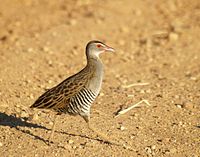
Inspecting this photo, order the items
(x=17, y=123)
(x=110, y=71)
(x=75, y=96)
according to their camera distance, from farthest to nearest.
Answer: (x=110, y=71), (x=17, y=123), (x=75, y=96)

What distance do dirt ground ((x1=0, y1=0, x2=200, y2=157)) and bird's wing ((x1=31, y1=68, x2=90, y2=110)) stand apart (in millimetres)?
521

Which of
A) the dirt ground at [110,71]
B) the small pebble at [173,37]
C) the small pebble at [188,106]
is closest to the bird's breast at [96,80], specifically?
the dirt ground at [110,71]

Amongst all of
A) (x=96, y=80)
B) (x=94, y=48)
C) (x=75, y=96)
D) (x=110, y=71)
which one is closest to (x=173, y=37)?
(x=110, y=71)

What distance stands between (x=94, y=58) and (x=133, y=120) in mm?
1253

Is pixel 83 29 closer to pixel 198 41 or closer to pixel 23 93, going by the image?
pixel 198 41

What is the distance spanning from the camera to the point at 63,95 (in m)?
7.94

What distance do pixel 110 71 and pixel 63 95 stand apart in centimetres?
399

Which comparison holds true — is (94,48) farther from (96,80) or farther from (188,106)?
(188,106)

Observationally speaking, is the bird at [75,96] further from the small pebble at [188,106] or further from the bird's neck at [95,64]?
the small pebble at [188,106]

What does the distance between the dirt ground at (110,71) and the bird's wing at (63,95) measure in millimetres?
521

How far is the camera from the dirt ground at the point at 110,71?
816 cm

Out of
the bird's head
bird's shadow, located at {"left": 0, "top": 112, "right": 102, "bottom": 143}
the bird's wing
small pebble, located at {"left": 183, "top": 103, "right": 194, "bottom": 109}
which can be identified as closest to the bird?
the bird's wing

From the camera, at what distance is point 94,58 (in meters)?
8.38

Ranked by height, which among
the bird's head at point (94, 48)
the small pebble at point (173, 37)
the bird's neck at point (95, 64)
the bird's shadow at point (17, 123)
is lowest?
the small pebble at point (173, 37)
